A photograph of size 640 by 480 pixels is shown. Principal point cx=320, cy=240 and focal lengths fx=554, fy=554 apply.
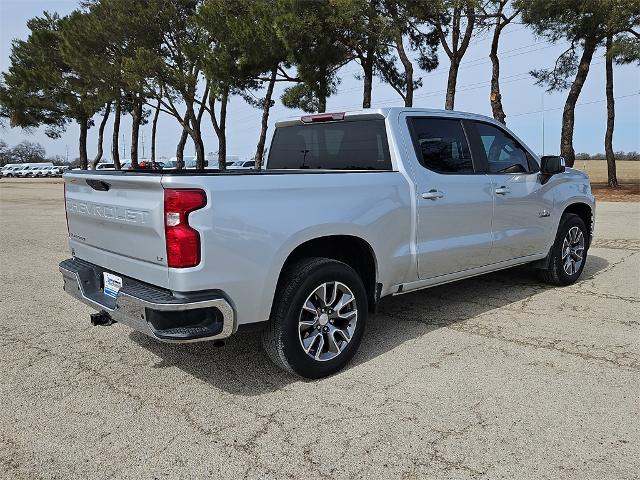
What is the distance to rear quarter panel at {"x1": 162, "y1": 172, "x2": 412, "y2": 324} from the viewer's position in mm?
3105

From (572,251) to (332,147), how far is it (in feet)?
10.8

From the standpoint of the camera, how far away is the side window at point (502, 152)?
521 cm

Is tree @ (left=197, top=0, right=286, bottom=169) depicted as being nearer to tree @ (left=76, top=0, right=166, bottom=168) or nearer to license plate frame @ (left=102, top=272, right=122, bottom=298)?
tree @ (left=76, top=0, right=166, bottom=168)

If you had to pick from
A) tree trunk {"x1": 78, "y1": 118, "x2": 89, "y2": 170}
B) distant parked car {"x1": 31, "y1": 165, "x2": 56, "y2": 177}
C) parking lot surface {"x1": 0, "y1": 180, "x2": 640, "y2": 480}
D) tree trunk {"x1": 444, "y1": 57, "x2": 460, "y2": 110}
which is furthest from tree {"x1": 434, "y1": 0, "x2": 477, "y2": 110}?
distant parked car {"x1": 31, "y1": 165, "x2": 56, "y2": 177}

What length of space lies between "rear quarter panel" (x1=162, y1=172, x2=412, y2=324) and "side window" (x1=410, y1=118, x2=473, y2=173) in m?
0.71

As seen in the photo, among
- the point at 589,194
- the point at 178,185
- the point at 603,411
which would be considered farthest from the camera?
the point at 589,194

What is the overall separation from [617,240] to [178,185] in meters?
9.17

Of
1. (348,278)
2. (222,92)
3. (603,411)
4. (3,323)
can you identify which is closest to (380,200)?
(348,278)

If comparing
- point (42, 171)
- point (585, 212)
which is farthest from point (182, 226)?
point (42, 171)

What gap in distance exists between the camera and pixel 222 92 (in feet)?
83.9

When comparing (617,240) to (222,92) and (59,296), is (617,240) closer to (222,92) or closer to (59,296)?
(59,296)

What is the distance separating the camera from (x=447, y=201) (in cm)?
457

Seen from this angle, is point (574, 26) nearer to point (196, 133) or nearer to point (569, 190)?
point (569, 190)

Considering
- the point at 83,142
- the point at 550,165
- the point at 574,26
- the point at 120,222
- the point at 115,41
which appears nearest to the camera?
the point at 120,222
